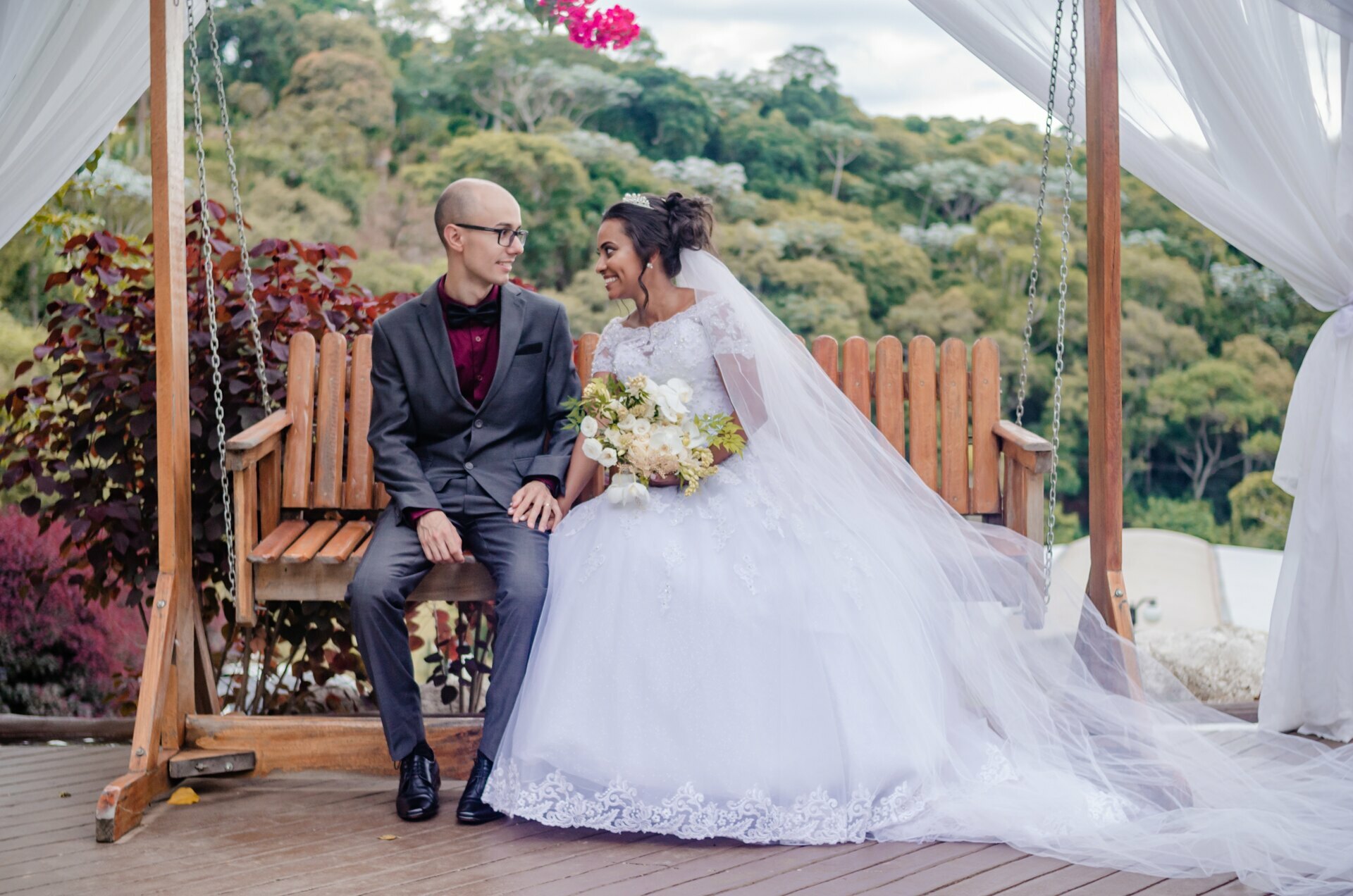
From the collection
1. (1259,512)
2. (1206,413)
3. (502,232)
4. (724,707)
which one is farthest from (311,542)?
(1206,413)

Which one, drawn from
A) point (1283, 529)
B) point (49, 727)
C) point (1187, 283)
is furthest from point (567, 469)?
point (1187, 283)

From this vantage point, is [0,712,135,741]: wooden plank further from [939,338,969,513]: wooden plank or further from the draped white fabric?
[939,338,969,513]: wooden plank

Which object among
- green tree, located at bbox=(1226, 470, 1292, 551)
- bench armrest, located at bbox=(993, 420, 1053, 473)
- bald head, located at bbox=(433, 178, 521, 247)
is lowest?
green tree, located at bbox=(1226, 470, 1292, 551)

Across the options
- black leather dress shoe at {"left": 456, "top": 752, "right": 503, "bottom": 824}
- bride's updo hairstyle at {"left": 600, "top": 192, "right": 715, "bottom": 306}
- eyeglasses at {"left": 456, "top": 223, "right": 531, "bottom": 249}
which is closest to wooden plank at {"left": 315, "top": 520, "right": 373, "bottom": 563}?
black leather dress shoe at {"left": 456, "top": 752, "right": 503, "bottom": 824}

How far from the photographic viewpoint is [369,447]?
399cm

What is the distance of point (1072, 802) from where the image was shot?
288cm

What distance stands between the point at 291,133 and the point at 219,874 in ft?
59.6

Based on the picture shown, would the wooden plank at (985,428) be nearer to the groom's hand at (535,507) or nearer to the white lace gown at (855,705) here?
the white lace gown at (855,705)

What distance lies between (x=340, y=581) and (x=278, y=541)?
0.27 meters

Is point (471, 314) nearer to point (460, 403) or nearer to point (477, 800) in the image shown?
point (460, 403)

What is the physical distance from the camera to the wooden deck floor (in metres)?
2.62

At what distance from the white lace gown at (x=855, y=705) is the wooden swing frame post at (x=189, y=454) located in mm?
396

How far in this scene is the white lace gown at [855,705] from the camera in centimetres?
286

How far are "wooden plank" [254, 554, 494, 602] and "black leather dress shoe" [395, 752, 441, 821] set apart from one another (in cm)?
46
